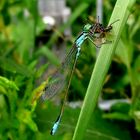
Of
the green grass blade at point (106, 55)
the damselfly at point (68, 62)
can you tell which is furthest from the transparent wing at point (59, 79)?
the green grass blade at point (106, 55)

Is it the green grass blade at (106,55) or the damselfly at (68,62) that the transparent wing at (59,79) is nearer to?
the damselfly at (68,62)

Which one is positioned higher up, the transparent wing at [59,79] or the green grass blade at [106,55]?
the green grass blade at [106,55]

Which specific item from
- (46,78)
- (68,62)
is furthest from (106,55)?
(46,78)

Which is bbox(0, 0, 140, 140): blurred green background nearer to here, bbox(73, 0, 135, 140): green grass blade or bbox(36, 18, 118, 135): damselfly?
bbox(36, 18, 118, 135): damselfly

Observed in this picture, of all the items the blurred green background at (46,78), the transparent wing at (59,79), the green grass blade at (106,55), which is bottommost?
the blurred green background at (46,78)

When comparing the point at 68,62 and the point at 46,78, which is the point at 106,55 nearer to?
the point at 68,62

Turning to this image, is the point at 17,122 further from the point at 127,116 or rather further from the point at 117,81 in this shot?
the point at 117,81

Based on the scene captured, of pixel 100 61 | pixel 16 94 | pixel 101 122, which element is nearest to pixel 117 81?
pixel 101 122
